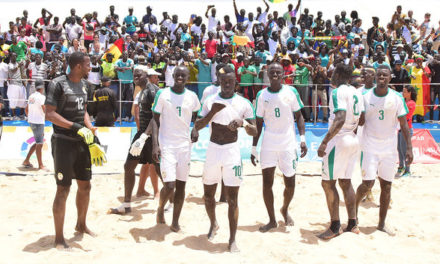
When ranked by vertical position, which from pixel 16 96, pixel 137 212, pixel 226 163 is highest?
pixel 16 96

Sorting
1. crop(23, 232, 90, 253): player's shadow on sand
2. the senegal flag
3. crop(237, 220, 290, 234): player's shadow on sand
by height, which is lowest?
crop(237, 220, 290, 234): player's shadow on sand

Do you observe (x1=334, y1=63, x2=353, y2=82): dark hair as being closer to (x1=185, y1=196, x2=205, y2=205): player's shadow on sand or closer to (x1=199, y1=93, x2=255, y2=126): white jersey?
(x1=199, y1=93, x2=255, y2=126): white jersey

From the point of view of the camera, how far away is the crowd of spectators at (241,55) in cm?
1445

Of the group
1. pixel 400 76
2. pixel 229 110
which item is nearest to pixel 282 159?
pixel 229 110

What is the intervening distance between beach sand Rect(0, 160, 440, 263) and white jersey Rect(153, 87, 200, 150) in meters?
1.21

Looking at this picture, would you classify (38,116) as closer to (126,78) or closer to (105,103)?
(105,103)

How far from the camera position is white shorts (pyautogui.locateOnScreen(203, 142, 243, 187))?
5789 mm

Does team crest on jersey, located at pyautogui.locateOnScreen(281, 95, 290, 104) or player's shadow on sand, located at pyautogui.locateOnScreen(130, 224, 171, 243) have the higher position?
team crest on jersey, located at pyautogui.locateOnScreen(281, 95, 290, 104)

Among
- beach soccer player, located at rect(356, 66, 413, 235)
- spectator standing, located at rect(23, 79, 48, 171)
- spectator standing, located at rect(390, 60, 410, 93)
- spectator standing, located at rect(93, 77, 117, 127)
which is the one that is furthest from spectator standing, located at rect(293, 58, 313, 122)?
beach soccer player, located at rect(356, 66, 413, 235)

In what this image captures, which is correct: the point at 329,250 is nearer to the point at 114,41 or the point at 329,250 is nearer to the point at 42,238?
the point at 42,238

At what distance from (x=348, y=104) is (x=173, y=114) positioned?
2216 mm

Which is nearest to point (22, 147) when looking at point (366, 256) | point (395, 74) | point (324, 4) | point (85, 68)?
point (85, 68)

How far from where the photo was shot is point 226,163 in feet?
19.0

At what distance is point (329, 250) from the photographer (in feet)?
19.3
